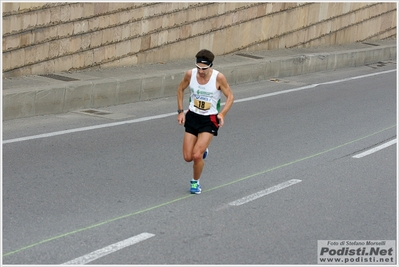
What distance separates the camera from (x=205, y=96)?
946 cm

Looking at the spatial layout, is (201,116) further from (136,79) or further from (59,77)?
(59,77)

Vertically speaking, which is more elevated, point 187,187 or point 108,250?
point 108,250

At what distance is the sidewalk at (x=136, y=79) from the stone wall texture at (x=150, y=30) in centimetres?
31

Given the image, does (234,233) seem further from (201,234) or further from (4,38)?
(4,38)

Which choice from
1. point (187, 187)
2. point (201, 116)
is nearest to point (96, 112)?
point (187, 187)

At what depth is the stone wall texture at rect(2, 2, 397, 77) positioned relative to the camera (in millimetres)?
16234

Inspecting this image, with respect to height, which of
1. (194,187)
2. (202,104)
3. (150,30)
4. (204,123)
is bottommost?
(194,187)

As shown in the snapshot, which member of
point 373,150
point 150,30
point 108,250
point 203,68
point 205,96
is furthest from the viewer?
point 150,30

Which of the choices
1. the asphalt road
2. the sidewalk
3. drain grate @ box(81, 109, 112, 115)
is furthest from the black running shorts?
drain grate @ box(81, 109, 112, 115)

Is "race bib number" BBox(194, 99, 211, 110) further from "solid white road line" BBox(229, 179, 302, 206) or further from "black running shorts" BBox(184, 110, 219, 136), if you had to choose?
"solid white road line" BBox(229, 179, 302, 206)

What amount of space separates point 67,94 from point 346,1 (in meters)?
14.2

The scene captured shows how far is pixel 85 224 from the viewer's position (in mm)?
8016

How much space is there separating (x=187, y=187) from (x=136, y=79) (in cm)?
679

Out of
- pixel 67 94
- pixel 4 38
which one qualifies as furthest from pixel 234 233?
pixel 4 38
